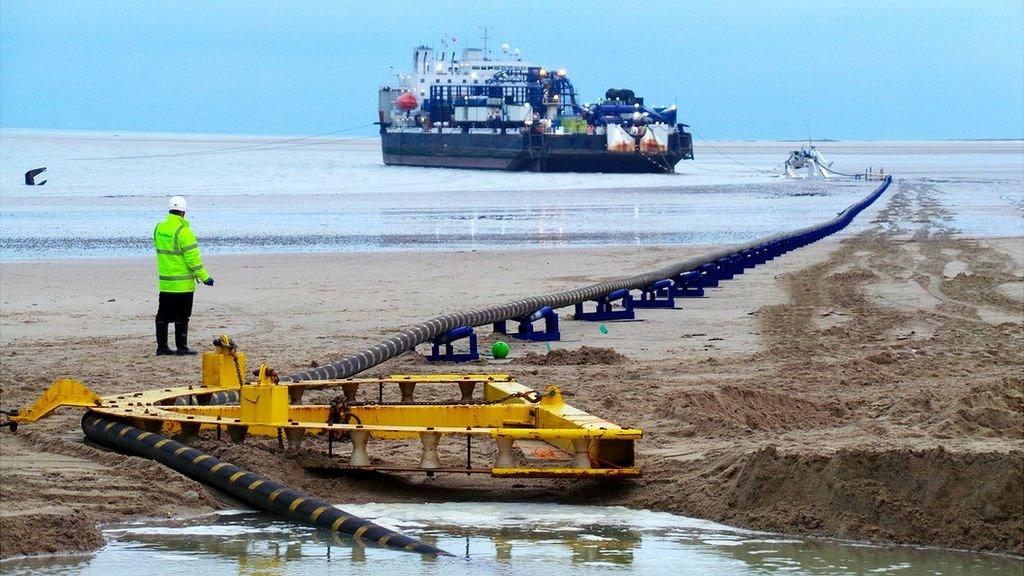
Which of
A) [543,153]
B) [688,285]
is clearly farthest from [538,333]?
[543,153]

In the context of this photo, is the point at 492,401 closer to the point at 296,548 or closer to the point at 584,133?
the point at 296,548

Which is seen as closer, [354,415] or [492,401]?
[354,415]

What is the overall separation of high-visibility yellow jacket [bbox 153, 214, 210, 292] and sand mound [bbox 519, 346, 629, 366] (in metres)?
2.80

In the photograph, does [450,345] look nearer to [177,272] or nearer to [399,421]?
[177,272]

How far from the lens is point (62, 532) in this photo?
584 cm

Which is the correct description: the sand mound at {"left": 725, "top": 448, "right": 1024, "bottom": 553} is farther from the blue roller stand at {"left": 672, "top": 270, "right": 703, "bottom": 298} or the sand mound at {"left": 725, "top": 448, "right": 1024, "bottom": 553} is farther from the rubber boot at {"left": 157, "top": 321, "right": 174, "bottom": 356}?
the blue roller stand at {"left": 672, "top": 270, "right": 703, "bottom": 298}

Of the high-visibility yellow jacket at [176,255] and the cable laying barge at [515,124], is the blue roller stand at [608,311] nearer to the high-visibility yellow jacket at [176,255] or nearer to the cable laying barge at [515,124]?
the high-visibility yellow jacket at [176,255]

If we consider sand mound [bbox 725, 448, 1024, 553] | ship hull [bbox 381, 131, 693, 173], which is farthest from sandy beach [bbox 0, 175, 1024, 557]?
ship hull [bbox 381, 131, 693, 173]

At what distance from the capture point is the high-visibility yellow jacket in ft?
37.9

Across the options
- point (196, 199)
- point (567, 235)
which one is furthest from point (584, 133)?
point (567, 235)

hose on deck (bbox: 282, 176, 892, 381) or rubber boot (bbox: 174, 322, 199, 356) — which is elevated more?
hose on deck (bbox: 282, 176, 892, 381)

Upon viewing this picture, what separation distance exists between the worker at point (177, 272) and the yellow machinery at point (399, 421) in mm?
3413

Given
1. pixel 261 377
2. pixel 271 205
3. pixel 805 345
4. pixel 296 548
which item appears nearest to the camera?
pixel 296 548

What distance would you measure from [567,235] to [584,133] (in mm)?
52743
